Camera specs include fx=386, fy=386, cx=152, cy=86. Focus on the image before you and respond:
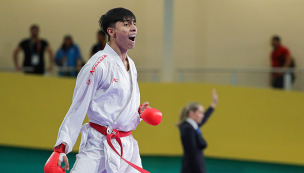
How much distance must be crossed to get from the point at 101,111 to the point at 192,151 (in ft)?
7.73

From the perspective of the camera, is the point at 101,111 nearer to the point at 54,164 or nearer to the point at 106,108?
the point at 106,108

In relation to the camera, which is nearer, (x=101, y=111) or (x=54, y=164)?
(x=54, y=164)

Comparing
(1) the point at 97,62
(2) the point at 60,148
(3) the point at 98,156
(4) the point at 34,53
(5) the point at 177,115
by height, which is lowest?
(5) the point at 177,115

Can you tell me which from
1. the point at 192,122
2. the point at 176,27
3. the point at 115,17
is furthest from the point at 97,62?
the point at 176,27

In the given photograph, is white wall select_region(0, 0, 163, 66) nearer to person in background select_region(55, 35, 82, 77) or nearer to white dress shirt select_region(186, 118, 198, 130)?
person in background select_region(55, 35, 82, 77)

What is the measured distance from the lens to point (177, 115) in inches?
267

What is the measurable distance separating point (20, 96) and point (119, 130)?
449 cm

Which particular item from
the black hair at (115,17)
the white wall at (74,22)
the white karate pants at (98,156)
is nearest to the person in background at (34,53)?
the white wall at (74,22)

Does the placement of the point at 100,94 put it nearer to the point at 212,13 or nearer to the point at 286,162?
the point at 286,162

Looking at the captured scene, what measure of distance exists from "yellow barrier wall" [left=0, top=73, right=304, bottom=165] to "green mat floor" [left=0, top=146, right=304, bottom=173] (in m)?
0.11

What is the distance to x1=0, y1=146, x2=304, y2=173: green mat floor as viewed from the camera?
651 centimetres

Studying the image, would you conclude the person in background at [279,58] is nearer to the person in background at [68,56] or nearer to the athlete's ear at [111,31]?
the person in background at [68,56]

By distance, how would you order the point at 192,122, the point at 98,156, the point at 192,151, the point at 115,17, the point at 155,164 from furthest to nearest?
the point at 155,164 → the point at 192,122 → the point at 192,151 → the point at 115,17 → the point at 98,156

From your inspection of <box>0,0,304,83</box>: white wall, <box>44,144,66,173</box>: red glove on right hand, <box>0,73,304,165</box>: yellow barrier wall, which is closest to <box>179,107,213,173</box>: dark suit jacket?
<box>0,73,304,165</box>: yellow barrier wall
